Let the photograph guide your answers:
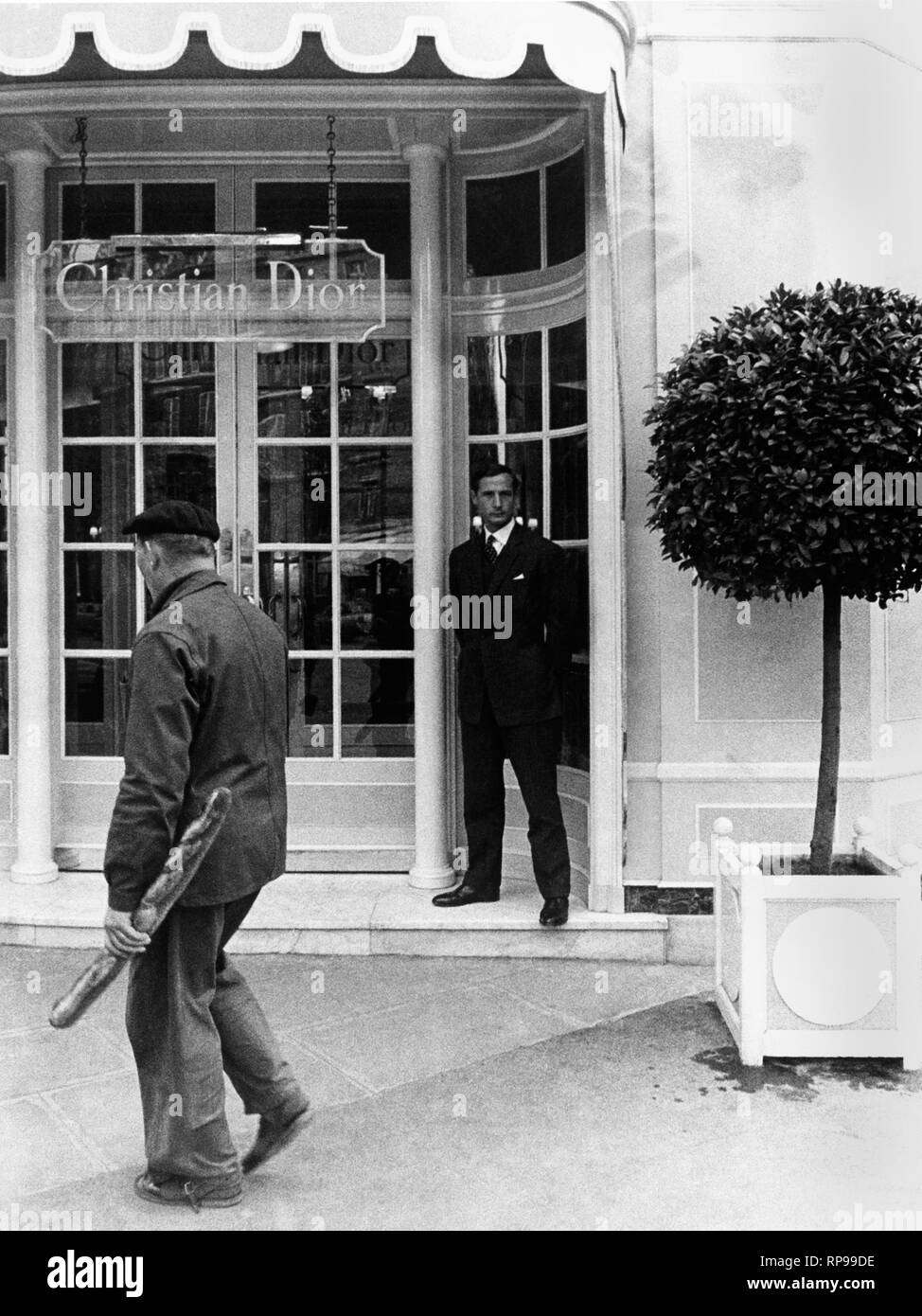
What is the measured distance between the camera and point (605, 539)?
17.4ft

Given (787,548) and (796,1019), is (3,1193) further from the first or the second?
(787,548)

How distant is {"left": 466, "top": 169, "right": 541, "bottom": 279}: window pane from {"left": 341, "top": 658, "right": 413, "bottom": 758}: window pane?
202 cm

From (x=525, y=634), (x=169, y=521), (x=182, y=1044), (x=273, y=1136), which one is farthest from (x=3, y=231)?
(x=273, y=1136)

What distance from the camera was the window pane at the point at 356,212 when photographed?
602cm

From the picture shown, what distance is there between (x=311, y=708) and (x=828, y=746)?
268 cm

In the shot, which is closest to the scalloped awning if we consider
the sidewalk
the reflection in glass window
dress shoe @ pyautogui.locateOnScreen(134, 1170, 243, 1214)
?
the reflection in glass window

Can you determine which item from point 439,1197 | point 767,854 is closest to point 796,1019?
point 767,854

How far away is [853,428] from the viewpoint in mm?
3992

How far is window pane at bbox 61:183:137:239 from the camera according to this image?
6051 mm

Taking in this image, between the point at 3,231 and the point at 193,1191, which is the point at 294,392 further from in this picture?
the point at 193,1191

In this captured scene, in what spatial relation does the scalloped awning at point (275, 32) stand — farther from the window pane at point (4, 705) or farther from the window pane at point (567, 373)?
the window pane at point (4, 705)

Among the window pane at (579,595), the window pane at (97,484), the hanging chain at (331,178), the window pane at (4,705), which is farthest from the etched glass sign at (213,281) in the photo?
the window pane at (4,705)

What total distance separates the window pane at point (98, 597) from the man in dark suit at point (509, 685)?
5.72 ft
